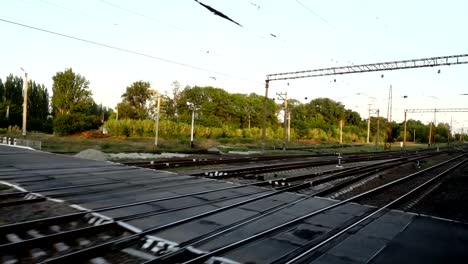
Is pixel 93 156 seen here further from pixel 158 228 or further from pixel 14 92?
pixel 14 92

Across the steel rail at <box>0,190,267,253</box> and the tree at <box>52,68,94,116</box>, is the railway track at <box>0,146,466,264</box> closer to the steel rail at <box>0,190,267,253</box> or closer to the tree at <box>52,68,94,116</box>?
the steel rail at <box>0,190,267,253</box>

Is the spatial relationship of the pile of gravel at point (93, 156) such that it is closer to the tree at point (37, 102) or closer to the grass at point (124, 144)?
the grass at point (124, 144)

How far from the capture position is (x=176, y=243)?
22.5 feet

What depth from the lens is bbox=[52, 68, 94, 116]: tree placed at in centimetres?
5922

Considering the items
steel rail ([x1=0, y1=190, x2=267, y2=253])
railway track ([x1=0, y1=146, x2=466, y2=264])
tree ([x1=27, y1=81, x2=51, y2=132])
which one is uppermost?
tree ([x1=27, y1=81, x2=51, y2=132])

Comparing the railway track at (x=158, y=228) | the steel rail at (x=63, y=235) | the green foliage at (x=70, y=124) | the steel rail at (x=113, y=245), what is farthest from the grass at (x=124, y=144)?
the steel rail at (x=113, y=245)

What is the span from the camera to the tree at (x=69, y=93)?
59219mm

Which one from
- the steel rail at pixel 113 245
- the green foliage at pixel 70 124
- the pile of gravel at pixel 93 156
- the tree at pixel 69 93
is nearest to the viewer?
the steel rail at pixel 113 245

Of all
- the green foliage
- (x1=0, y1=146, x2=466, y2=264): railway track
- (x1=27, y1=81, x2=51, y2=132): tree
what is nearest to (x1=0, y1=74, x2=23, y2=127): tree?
(x1=27, y1=81, x2=51, y2=132): tree

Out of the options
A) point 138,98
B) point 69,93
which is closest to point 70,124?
point 69,93

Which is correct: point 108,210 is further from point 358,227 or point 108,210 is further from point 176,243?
point 358,227

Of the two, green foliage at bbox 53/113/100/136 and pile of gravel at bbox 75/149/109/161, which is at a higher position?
green foliage at bbox 53/113/100/136

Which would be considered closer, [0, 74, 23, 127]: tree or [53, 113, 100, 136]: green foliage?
[53, 113, 100, 136]: green foliage

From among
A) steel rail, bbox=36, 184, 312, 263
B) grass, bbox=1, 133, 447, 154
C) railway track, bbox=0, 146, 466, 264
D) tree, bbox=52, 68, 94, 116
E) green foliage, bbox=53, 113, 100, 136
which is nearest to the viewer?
steel rail, bbox=36, 184, 312, 263
